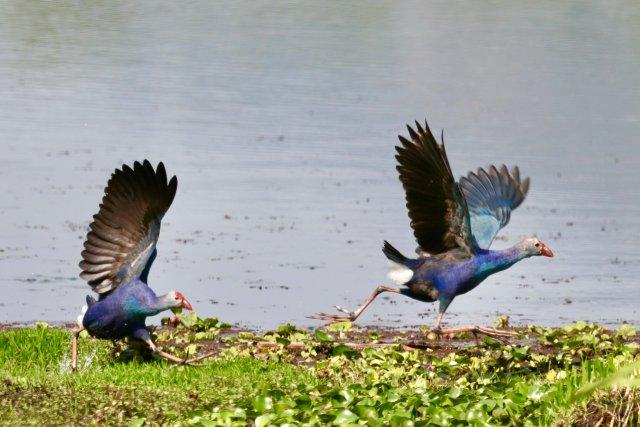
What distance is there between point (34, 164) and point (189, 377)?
798cm

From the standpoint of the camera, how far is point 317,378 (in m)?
8.80

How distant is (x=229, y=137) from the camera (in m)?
17.9

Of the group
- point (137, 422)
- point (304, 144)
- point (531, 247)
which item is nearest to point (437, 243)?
point (531, 247)

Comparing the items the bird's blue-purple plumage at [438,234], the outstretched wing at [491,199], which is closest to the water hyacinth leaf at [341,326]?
the bird's blue-purple plumage at [438,234]

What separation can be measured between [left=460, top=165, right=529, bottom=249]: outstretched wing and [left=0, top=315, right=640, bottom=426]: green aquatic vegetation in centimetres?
85

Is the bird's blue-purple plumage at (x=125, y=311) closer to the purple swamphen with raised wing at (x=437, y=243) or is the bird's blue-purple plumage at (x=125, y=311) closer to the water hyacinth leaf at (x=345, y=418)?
the purple swamphen with raised wing at (x=437, y=243)

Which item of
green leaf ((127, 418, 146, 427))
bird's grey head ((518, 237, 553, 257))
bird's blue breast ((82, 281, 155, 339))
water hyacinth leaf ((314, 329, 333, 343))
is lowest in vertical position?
green leaf ((127, 418, 146, 427))

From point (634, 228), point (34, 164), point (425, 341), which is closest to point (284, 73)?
point (34, 164)

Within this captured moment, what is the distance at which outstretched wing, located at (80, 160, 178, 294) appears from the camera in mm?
9297

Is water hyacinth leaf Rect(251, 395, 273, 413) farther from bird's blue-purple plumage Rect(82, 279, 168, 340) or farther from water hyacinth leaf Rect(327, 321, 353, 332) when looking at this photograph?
water hyacinth leaf Rect(327, 321, 353, 332)

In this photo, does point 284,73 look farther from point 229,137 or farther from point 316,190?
point 316,190

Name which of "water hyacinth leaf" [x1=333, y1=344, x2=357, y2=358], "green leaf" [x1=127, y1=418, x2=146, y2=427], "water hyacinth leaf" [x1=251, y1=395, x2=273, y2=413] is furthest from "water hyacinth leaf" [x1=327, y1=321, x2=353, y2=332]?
"green leaf" [x1=127, y1=418, x2=146, y2=427]

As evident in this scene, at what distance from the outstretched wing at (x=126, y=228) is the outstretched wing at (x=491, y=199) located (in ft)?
8.65

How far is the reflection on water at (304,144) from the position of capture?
40.6ft
